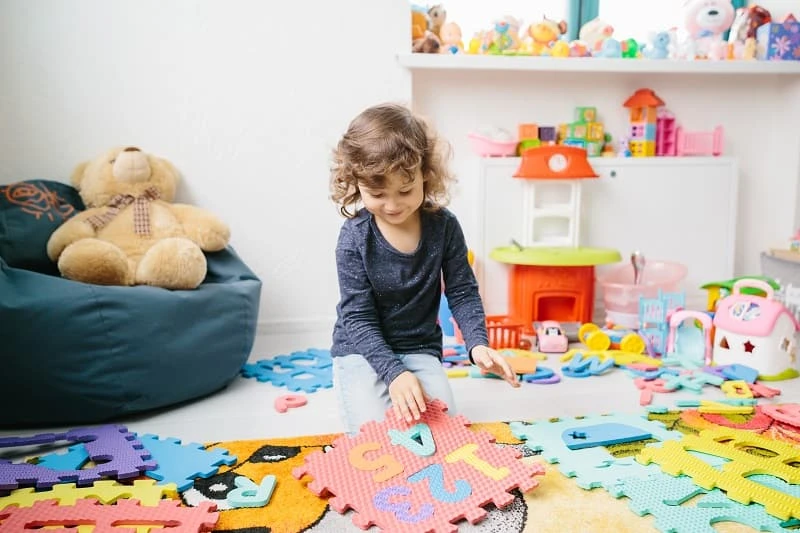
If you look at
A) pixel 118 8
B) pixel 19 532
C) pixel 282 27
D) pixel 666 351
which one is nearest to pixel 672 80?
pixel 666 351

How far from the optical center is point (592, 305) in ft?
6.92

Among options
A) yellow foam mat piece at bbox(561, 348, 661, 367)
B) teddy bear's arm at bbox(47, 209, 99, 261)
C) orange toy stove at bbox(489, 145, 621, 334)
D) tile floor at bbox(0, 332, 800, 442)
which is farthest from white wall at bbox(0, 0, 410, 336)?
yellow foam mat piece at bbox(561, 348, 661, 367)

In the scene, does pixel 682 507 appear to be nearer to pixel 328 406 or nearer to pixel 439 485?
pixel 439 485

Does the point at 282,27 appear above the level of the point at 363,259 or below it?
above

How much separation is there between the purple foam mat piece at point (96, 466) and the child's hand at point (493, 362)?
0.56 metres

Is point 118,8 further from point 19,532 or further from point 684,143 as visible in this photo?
point 684,143

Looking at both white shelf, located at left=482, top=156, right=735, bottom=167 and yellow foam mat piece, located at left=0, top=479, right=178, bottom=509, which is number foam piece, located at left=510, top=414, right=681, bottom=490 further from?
white shelf, located at left=482, top=156, right=735, bottom=167

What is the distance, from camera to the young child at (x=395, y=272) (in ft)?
3.56

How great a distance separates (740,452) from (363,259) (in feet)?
2.35

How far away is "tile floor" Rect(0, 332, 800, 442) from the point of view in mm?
1288

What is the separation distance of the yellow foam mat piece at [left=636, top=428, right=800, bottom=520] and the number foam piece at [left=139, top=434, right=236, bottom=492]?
0.70 metres

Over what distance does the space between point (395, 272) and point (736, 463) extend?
2.11 feet

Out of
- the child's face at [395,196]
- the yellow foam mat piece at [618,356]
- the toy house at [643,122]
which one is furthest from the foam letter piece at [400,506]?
the toy house at [643,122]

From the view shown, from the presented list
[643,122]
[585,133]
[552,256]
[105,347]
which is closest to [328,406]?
[105,347]
